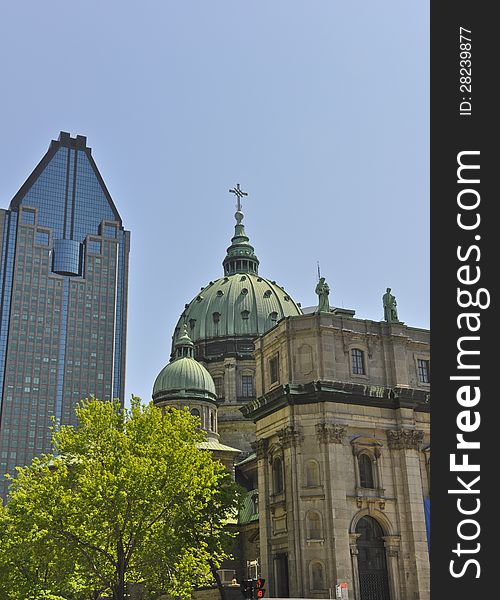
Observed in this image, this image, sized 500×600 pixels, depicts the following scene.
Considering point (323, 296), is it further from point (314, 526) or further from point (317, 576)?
point (317, 576)

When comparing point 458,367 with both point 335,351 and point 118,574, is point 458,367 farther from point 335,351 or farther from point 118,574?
point 335,351

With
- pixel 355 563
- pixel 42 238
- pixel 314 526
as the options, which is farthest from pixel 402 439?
pixel 42 238

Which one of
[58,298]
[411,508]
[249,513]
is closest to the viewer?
[411,508]

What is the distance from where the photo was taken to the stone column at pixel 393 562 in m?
54.1

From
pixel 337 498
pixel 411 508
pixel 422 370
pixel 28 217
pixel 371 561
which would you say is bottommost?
pixel 371 561

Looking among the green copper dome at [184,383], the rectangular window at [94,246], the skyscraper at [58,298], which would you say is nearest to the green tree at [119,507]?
the green copper dome at [184,383]

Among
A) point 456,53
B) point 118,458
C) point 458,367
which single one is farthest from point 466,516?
point 118,458

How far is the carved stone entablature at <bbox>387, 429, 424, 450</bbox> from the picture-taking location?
5781 cm

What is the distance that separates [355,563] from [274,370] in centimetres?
1712

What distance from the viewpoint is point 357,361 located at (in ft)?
196

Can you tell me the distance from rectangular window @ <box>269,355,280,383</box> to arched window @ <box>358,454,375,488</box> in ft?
31.6

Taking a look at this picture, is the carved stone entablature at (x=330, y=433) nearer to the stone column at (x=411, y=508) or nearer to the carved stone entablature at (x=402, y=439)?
the carved stone entablature at (x=402, y=439)

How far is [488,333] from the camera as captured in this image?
1338 cm

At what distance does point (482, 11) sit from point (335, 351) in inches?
1781
